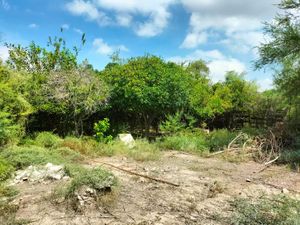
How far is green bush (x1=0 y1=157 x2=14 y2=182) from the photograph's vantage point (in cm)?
644

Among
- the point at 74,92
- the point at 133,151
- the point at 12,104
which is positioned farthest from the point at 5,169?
the point at 74,92

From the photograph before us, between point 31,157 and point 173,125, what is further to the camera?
point 173,125

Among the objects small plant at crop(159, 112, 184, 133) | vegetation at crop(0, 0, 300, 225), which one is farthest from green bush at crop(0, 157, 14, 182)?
small plant at crop(159, 112, 184, 133)

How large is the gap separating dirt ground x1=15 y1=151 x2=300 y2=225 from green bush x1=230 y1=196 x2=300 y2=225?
0.83ft

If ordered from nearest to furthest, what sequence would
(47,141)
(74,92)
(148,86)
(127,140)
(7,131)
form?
1. (7,131)
2. (47,141)
3. (74,92)
4. (127,140)
5. (148,86)

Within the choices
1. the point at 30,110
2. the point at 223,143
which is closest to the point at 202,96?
the point at 223,143

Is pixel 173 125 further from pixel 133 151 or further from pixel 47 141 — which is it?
pixel 47 141

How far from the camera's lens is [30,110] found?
10.1 metres

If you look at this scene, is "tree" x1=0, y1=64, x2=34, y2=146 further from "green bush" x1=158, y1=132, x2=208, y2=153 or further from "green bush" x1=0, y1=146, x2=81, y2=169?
"green bush" x1=158, y1=132, x2=208, y2=153

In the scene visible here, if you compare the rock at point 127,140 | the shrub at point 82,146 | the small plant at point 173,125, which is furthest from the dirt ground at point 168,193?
the small plant at point 173,125

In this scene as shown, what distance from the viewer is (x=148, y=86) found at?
12.3m

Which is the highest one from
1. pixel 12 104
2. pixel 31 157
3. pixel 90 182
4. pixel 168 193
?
pixel 12 104

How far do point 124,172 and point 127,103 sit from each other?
5.23 metres

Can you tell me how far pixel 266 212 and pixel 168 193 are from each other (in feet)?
6.14
